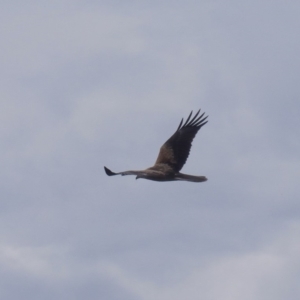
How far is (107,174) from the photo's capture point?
26.3 m

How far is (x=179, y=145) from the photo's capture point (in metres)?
30.3

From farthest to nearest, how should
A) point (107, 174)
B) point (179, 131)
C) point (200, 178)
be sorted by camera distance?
1. point (179, 131)
2. point (200, 178)
3. point (107, 174)

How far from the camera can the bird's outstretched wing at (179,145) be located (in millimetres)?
29969

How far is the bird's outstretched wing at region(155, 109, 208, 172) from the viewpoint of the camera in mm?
29969

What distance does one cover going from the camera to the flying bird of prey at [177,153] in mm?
28906

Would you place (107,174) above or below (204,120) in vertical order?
below

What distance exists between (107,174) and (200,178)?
3777 millimetres

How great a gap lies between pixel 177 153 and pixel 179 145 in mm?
329

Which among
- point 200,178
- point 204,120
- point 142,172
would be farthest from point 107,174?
point 204,120

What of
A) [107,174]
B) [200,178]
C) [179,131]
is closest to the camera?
[107,174]

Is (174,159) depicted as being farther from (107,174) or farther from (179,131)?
(107,174)

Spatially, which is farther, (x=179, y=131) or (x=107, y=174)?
(x=179, y=131)

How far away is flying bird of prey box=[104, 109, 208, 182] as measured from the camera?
28.9 m

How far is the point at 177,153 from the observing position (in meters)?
30.2
